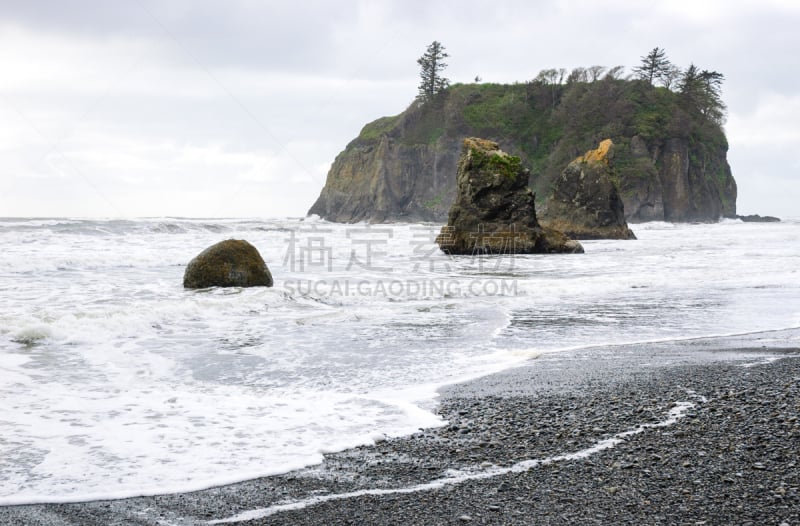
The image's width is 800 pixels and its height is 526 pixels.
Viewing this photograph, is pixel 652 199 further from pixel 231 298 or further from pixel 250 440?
pixel 250 440

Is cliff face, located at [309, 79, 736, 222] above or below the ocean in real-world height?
above

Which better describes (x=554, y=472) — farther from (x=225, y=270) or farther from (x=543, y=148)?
(x=543, y=148)

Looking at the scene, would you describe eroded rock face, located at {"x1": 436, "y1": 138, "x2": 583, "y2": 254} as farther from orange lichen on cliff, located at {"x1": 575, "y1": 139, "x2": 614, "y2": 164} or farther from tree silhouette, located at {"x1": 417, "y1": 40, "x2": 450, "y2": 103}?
tree silhouette, located at {"x1": 417, "y1": 40, "x2": 450, "y2": 103}

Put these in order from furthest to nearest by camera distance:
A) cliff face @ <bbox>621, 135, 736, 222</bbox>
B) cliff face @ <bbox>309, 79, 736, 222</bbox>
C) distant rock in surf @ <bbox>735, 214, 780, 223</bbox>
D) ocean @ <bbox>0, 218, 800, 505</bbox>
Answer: distant rock in surf @ <bbox>735, 214, 780, 223</bbox> < cliff face @ <bbox>309, 79, 736, 222</bbox> < cliff face @ <bbox>621, 135, 736, 222</bbox> < ocean @ <bbox>0, 218, 800, 505</bbox>

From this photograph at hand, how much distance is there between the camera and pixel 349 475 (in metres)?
3.09

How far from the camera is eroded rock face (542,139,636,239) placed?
32156 mm

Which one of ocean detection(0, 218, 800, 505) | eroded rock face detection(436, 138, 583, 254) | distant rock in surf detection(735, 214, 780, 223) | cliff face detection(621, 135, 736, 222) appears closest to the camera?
ocean detection(0, 218, 800, 505)

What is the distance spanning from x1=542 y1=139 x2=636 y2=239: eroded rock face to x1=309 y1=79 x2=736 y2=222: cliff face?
27.9 m

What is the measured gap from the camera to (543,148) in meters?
70.4

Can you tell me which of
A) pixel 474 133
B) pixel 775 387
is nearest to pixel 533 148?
pixel 474 133

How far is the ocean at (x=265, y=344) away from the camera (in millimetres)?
3398

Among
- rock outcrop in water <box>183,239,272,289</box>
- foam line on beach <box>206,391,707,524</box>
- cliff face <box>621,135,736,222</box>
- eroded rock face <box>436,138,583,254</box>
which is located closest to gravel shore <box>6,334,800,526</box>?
foam line on beach <box>206,391,707,524</box>

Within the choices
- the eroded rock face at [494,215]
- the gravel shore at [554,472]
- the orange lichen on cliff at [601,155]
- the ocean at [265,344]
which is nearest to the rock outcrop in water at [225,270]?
the ocean at [265,344]

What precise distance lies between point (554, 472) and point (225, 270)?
27.9 feet
